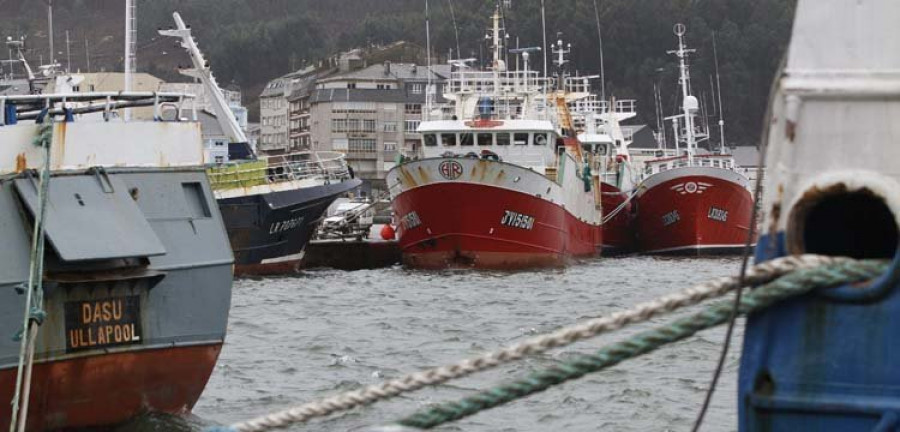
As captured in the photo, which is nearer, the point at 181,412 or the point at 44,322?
the point at 44,322

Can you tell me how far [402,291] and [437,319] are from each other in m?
6.93

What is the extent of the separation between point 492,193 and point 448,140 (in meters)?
5.11

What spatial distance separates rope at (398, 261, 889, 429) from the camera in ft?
17.2

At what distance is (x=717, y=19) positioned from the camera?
13850 cm

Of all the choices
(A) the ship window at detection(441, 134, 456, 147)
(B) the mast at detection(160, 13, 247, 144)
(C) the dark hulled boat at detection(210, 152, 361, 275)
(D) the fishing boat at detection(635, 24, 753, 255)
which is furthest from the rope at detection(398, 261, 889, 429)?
(D) the fishing boat at detection(635, 24, 753, 255)

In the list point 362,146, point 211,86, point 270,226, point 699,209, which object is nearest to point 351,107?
point 362,146

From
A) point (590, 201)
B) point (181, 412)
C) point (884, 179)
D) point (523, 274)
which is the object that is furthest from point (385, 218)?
point (884, 179)

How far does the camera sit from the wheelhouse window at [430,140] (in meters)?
46.0

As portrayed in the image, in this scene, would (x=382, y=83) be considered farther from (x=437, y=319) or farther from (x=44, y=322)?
(x=44, y=322)

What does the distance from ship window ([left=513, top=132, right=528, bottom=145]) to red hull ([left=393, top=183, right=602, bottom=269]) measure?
3.16 meters

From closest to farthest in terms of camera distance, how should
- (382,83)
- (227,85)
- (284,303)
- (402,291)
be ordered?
(284,303) < (402,291) < (382,83) < (227,85)

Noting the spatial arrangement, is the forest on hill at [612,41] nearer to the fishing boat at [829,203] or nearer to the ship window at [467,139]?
the ship window at [467,139]

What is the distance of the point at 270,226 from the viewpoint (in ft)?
129

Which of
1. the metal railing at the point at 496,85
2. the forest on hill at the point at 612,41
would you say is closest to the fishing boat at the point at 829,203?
the metal railing at the point at 496,85
